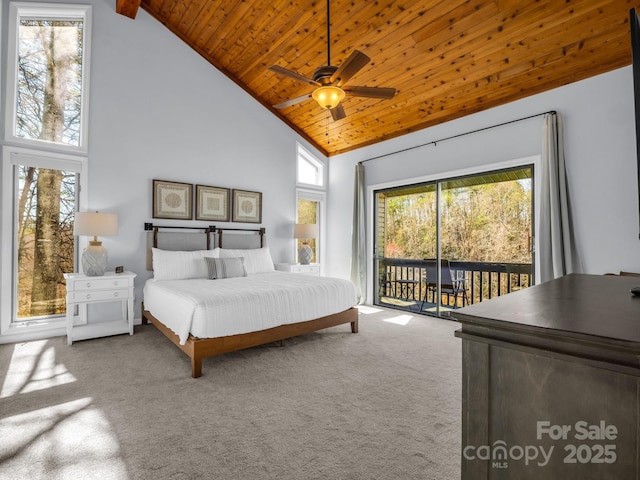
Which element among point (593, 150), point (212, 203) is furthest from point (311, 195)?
point (593, 150)

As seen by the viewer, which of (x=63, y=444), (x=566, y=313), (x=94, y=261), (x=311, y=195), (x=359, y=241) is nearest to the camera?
(x=566, y=313)

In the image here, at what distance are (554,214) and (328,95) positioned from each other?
8.70ft

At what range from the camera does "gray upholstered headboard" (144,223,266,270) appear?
14.5 feet

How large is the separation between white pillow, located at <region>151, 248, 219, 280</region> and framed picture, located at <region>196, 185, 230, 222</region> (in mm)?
805

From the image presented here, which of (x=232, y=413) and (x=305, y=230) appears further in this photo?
(x=305, y=230)

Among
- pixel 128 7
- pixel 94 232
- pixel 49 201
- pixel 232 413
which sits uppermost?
pixel 128 7

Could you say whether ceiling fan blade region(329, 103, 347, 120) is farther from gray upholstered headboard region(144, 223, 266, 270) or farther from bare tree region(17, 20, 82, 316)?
bare tree region(17, 20, 82, 316)

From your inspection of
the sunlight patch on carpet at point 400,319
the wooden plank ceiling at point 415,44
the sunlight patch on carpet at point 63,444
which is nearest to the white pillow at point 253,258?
the sunlight patch on carpet at point 400,319

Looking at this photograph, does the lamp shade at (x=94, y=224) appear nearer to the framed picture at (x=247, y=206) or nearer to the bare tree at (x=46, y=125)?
the bare tree at (x=46, y=125)

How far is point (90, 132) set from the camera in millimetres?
3980

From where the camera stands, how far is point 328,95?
2793 millimetres

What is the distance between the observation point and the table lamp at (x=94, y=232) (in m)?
3.51

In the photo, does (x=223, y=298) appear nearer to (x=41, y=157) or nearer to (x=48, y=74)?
(x=41, y=157)

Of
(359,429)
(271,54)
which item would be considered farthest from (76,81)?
(359,429)
